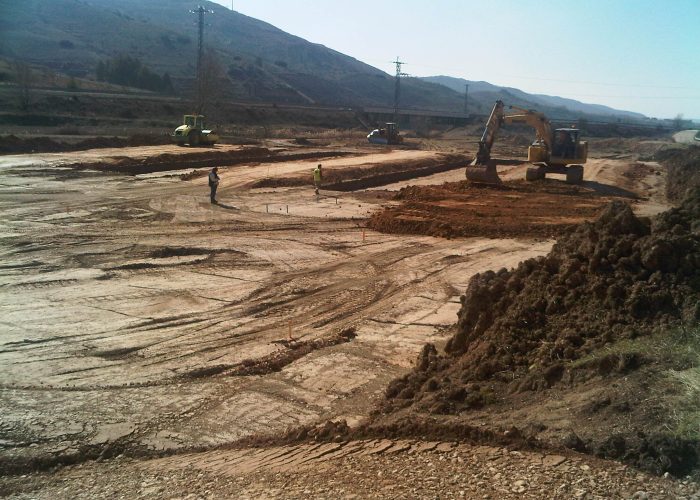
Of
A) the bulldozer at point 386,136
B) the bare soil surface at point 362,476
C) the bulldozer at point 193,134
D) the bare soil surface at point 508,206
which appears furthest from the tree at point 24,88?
the bare soil surface at point 362,476

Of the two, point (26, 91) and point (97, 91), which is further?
point (97, 91)

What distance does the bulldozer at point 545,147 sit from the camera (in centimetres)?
2798

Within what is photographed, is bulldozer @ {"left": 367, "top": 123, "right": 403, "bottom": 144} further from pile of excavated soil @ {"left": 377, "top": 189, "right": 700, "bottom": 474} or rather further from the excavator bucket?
pile of excavated soil @ {"left": 377, "top": 189, "right": 700, "bottom": 474}

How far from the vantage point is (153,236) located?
17188 millimetres

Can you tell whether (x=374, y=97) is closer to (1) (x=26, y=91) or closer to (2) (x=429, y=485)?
(1) (x=26, y=91)

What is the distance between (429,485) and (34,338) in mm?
7344

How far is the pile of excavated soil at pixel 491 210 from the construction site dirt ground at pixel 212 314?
11 centimetres

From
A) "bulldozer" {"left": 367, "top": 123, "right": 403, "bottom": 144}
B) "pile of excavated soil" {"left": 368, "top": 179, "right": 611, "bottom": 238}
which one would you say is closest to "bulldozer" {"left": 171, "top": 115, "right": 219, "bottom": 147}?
"pile of excavated soil" {"left": 368, "top": 179, "right": 611, "bottom": 238}

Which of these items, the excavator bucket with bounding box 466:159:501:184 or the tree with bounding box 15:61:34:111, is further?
the tree with bounding box 15:61:34:111

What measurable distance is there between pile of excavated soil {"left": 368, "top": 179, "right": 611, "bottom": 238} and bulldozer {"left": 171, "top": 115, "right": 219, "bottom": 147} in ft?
55.8

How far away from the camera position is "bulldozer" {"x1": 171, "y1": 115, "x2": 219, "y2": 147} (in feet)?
123

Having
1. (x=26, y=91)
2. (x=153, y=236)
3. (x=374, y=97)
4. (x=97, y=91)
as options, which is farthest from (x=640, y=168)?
(x=374, y=97)

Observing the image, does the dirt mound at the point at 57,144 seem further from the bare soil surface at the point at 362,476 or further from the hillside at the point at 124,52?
the hillside at the point at 124,52

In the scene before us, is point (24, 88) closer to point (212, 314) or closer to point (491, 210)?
point (491, 210)
